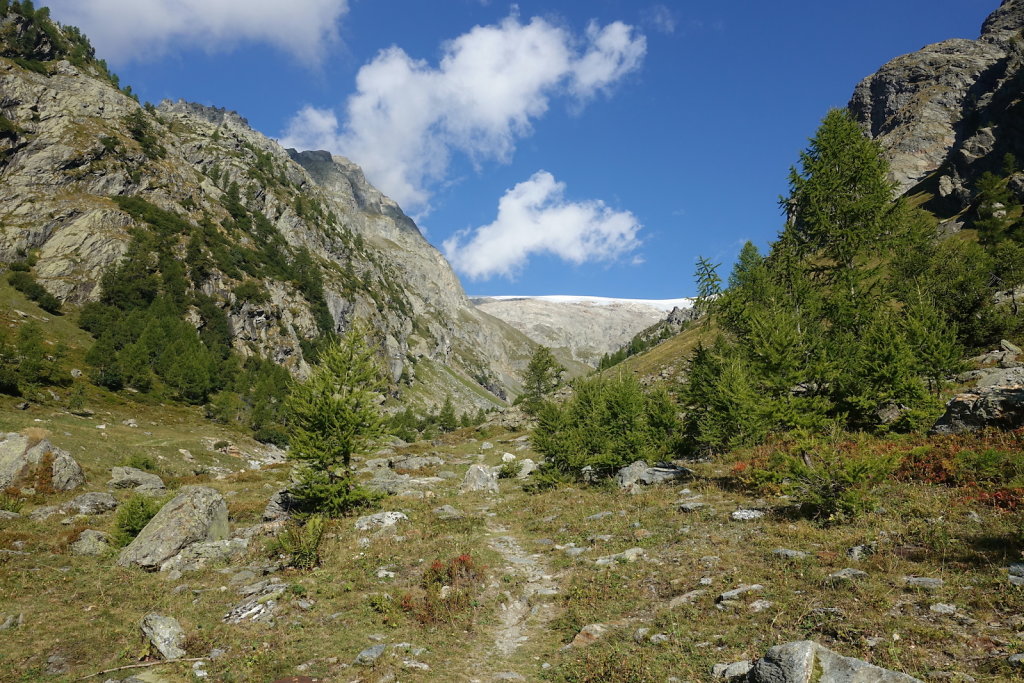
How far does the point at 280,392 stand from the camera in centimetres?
9100

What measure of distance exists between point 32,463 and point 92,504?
6.13m

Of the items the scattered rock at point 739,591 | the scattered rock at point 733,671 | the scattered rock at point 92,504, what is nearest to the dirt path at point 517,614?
the scattered rock at point 733,671

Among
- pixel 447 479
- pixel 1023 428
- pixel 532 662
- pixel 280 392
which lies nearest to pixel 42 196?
pixel 280 392

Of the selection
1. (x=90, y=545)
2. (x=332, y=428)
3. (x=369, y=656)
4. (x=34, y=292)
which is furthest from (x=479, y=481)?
(x=34, y=292)

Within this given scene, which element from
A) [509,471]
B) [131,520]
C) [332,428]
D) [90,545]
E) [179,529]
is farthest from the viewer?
[509,471]

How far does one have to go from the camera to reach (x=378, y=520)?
71.5 ft

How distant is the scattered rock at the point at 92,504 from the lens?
2529cm

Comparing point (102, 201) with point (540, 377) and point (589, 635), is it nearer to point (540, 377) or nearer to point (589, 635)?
point (540, 377)

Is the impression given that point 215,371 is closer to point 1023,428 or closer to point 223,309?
point 223,309

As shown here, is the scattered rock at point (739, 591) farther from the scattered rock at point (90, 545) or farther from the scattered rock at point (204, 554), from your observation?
the scattered rock at point (90, 545)

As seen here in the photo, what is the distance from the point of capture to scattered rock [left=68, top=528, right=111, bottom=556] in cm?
1892

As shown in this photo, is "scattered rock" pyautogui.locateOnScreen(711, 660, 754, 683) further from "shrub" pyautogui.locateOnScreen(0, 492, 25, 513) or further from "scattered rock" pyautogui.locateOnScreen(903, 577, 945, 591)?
"shrub" pyautogui.locateOnScreen(0, 492, 25, 513)

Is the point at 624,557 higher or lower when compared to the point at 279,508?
higher

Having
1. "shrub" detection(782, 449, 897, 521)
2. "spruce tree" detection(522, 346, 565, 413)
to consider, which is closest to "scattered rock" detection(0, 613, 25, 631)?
"shrub" detection(782, 449, 897, 521)
